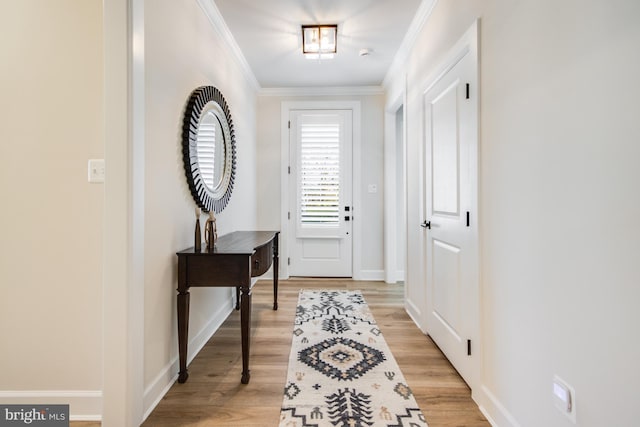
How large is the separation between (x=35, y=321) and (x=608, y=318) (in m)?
2.35

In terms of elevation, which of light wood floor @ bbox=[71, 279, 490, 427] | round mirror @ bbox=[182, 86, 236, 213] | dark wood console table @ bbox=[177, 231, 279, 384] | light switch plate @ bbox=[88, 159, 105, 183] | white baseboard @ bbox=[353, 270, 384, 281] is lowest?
light wood floor @ bbox=[71, 279, 490, 427]

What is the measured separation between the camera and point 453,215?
1978 mm

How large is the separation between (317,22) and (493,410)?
3.03m

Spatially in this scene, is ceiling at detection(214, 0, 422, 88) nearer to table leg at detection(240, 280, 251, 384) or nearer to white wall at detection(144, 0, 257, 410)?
white wall at detection(144, 0, 257, 410)

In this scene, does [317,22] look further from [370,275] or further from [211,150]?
[370,275]

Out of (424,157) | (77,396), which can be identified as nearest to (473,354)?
(424,157)

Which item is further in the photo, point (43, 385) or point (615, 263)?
point (43, 385)

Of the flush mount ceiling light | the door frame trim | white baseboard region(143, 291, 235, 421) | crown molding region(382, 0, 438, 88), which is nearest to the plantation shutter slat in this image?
the door frame trim

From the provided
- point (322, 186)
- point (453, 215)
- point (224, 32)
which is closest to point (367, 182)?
point (322, 186)

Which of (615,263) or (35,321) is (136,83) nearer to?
(35,321)

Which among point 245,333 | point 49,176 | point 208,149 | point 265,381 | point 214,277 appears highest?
point 208,149

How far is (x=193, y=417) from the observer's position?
Answer: 1530 millimetres

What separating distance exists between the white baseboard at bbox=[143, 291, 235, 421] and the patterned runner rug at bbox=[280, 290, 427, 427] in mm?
681

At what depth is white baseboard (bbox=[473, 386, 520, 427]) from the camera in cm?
138
